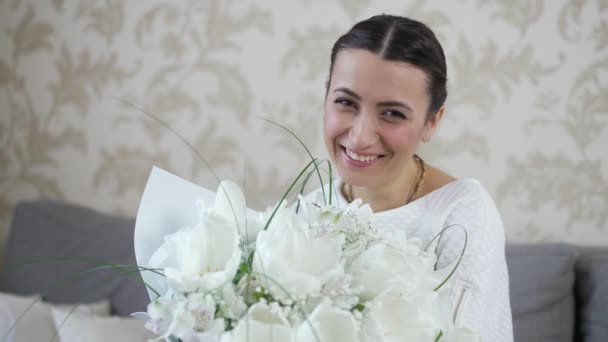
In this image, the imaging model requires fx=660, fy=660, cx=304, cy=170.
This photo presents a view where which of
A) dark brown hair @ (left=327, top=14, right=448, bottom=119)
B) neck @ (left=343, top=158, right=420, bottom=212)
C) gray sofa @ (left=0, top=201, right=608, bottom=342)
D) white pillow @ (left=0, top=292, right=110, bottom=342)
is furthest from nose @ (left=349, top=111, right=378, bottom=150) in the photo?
white pillow @ (left=0, top=292, right=110, bottom=342)

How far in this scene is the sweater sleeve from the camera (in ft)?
4.02

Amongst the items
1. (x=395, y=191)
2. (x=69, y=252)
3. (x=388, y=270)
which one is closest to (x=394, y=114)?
(x=395, y=191)

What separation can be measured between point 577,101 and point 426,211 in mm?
938

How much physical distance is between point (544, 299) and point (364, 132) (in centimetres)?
84

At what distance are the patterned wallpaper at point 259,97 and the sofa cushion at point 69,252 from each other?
11.0 inches

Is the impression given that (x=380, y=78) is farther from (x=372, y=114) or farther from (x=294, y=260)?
(x=294, y=260)

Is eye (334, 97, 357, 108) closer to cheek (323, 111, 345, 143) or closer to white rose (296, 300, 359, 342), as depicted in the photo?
cheek (323, 111, 345, 143)

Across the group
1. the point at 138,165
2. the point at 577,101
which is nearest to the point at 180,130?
the point at 138,165

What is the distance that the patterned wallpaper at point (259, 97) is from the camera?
2139mm

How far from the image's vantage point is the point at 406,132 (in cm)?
138

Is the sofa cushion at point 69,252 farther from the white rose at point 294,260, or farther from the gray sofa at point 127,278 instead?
the white rose at point 294,260

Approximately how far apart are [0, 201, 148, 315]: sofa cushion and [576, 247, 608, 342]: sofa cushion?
50.9 inches

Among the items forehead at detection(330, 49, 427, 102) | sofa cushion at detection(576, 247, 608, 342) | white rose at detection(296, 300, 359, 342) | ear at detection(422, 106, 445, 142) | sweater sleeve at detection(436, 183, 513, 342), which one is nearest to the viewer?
white rose at detection(296, 300, 359, 342)

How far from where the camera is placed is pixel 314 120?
2330 mm
